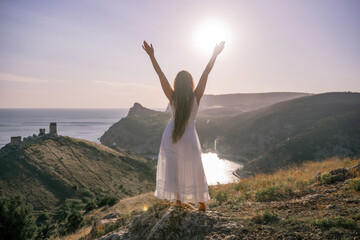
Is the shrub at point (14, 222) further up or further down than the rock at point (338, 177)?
further down

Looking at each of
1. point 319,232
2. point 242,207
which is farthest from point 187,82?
point 242,207

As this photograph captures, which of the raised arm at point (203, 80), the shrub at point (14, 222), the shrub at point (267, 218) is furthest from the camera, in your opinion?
the shrub at point (14, 222)

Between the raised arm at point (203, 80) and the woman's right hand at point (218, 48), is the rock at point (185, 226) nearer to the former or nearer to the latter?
the raised arm at point (203, 80)

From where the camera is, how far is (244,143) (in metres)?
81.2

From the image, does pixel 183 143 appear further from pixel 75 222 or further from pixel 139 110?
pixel 139 110

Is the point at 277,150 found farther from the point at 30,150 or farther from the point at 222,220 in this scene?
the point at 222,220

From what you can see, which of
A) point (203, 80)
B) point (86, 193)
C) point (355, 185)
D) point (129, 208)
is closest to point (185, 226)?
point (203, 80)

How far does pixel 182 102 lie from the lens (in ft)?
14.1

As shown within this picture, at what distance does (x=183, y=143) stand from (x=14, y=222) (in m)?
17.1

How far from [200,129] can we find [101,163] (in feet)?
223

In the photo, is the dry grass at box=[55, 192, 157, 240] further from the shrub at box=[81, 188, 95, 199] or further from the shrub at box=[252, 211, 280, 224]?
the shrub at box=[81, 188, 95, 199]

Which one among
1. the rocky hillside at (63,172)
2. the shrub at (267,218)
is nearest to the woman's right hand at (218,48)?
the shrub at (267,218)

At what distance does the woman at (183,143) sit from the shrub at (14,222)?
1623 cm

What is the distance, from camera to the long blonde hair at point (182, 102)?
4.30 metres
